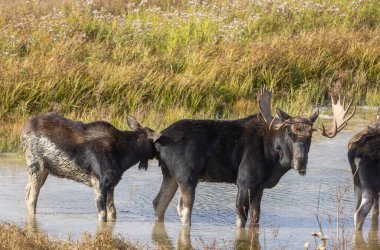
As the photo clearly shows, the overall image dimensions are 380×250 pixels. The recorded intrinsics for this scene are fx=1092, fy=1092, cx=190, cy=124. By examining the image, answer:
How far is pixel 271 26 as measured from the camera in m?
20.5

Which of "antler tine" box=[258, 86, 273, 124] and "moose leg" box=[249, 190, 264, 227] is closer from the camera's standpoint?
"moose leg" box=[249, 190, 264, 227]

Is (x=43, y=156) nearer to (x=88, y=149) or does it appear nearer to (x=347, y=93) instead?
(x=88, y=149)

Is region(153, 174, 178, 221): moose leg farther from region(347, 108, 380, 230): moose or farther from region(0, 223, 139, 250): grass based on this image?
region(347, 108, 380, 230): moose

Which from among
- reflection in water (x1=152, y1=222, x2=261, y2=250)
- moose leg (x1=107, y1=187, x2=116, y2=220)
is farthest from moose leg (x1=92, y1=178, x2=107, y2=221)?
reflection in water (x1=152, y1=222, x2=261, y2=250)

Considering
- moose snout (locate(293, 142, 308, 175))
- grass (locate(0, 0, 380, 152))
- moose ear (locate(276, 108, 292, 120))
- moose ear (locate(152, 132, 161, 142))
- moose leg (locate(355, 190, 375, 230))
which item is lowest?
grass (locate(0, 0, 380, 152))

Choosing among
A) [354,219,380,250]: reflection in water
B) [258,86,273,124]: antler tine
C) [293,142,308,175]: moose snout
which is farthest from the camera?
[258,86,273,124]: antler tine

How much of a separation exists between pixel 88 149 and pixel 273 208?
82.5 inches

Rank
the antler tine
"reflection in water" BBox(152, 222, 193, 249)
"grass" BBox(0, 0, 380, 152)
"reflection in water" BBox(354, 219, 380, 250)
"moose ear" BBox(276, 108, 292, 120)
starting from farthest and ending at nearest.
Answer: "grass" BBox(0, 0, 380, 152)
the antler tine
"moose ear" BBox(276, 108, 292, 120)
"reflection in water" BBox(354, 219, 380, 250)
"reflection in water" BBox(152, 222, 193, 249)

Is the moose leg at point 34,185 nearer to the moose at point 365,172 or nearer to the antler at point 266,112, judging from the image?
the antler at point 266,112

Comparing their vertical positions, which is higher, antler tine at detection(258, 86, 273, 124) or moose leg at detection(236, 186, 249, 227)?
antler tine at detection(258, 86, 273, 124)

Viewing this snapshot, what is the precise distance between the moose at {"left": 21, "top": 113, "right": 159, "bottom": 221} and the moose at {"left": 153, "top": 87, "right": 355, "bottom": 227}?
0.97 ft

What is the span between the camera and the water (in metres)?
10.1

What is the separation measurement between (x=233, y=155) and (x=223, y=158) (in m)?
0.10

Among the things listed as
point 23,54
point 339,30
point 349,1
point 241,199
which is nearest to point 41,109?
point 23,54
